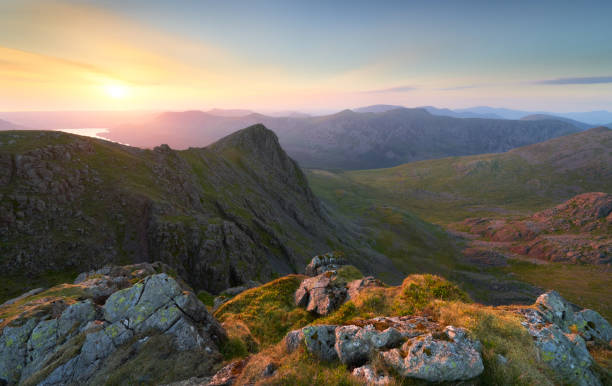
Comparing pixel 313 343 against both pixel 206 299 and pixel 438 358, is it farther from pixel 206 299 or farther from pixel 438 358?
pixel 206 299

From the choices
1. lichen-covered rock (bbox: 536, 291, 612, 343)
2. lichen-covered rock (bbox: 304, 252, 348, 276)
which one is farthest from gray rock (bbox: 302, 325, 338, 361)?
A: lichen-covered rock (bbox: 304, 252, 348, 276)

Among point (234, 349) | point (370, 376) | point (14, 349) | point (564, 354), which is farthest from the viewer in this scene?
point (234, 349)

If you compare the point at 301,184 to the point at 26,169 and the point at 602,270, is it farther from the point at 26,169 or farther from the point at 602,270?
the point at 602,270

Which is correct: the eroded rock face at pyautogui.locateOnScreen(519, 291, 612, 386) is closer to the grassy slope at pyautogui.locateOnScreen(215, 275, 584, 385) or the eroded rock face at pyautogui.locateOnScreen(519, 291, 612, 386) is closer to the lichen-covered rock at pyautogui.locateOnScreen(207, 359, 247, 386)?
the grassy slope at pyautogui.locateOnScreen(215, 275, 584, 385)

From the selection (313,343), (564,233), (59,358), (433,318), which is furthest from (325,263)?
(564,233)

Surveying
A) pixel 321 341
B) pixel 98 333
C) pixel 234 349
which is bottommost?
pixel 234 349

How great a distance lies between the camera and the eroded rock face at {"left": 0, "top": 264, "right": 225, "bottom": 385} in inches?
487

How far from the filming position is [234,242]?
50156mm

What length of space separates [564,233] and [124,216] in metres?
167

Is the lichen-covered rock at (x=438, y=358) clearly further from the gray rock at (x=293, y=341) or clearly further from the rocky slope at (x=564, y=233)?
the rocky slope at (x=564, y=233)

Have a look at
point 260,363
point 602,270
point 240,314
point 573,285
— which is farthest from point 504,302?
point 260,363

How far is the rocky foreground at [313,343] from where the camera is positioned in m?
9.42

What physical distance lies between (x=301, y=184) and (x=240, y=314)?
9443 cm

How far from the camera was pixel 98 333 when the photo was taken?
1339cm
